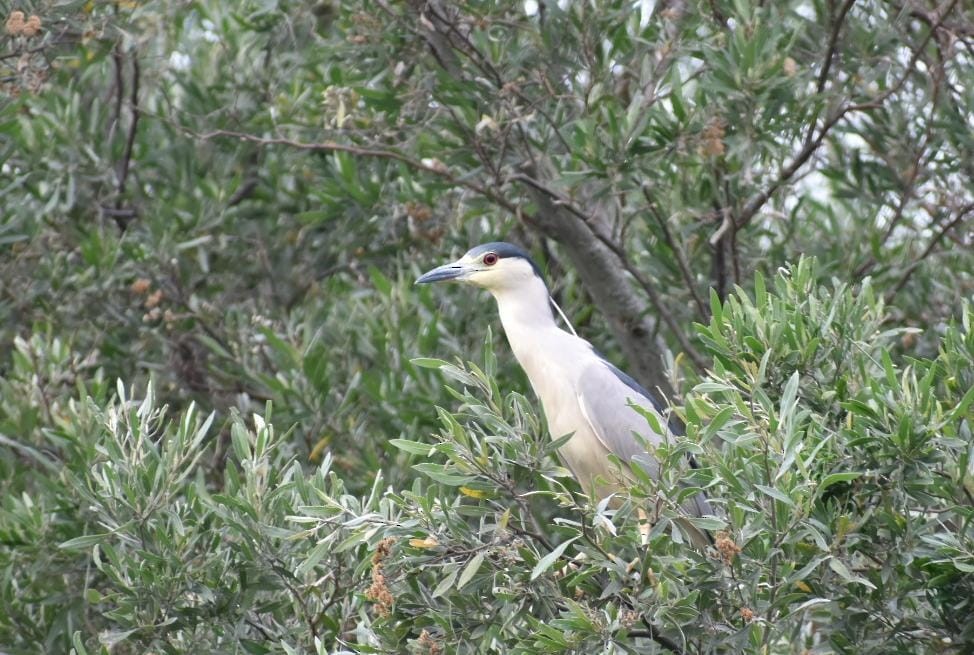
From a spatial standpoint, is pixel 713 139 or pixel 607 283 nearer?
pixel 713 139

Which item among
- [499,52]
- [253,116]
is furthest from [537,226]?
[253,116]

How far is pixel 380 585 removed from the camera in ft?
8.91

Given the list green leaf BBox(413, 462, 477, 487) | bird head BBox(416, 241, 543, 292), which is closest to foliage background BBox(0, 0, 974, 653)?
green leaf BBox(413, 462, 477, 487)

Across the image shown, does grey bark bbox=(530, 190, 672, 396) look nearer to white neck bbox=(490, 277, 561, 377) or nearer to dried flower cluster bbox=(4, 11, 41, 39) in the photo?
white neck bbox=(490, 277, 561, 377)

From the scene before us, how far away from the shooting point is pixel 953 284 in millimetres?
5016

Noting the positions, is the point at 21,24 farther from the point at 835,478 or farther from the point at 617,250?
the point at 835,478

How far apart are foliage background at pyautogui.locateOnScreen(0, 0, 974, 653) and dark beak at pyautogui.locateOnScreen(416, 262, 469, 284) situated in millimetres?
259

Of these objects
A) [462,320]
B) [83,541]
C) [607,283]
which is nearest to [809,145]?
[607,283]

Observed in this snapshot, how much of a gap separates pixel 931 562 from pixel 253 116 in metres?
3.42

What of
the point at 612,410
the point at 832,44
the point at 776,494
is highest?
the point at 832,44

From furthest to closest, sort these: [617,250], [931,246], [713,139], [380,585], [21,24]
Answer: [931,246] → [617,250] → [713,139] → [21,24] → [380,585]

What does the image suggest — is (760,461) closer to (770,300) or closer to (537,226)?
(770,300)

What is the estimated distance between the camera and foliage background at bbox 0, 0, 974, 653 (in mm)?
2791

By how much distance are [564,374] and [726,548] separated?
176 centimetres
